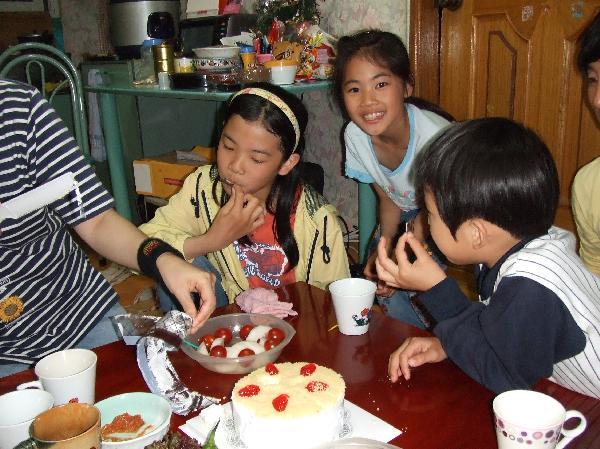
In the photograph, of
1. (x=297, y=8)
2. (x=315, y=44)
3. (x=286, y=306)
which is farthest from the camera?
(x=297, y=8)

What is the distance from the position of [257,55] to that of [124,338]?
1.86 meters

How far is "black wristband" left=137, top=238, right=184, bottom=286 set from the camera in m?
1.21

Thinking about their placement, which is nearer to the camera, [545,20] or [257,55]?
[545,20]

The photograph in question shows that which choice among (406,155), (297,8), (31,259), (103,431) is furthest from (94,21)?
(103,431)

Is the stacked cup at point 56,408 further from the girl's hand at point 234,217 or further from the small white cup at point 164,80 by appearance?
the small white cup at point 164,80

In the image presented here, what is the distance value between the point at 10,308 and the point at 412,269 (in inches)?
33.5

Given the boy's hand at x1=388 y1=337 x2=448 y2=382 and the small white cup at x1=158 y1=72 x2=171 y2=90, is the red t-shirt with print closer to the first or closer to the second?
the boy's hand at x1=388 y1=337 x2=448 y2=382

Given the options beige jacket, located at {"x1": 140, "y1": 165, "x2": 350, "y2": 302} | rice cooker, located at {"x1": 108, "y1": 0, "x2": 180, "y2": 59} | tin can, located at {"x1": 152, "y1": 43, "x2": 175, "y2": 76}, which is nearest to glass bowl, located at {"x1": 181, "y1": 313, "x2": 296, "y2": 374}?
beige jacket, located at {"x1": 140, "y1": 165, "x2": 350, "y2": 302}

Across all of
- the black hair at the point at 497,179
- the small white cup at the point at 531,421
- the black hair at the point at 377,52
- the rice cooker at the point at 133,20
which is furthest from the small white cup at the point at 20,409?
the rice cooker at the point at 133,20

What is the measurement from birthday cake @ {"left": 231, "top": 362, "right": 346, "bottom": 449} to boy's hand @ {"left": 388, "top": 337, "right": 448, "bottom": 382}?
5.9 inches

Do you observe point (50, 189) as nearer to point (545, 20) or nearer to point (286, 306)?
point (286, 306)

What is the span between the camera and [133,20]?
356cm

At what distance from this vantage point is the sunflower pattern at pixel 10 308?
1251mm

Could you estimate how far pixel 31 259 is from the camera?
4.24 ft
